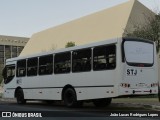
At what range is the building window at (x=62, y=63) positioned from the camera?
70.8 feet

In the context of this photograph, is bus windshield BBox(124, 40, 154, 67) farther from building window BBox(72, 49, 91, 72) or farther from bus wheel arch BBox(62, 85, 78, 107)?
bus wheel arch BBox(62, 85, 78, 107)

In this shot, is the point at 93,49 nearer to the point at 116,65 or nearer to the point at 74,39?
the point at 116,65

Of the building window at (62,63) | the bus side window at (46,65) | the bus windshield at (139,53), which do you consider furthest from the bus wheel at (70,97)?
the bus windshield at (139,53)

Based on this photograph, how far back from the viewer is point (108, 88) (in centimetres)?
1881

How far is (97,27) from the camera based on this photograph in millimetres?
61844

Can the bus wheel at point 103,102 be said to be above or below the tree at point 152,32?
below

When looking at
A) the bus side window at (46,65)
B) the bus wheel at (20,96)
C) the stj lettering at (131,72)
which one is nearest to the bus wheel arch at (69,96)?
the bus side window at (46,65)

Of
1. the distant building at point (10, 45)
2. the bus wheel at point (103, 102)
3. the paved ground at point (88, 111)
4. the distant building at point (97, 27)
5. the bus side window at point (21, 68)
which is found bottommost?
the paved ground at point (88, 111)

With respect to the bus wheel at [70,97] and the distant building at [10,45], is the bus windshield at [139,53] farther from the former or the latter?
the distant building at [10,45]

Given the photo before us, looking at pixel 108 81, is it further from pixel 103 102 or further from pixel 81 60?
pixel 103 102

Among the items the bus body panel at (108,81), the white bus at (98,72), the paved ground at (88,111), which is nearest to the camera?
the paved ground at (88,111)

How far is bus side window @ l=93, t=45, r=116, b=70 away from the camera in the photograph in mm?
18734

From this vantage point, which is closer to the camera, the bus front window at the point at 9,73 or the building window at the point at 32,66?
the building window at the point at 32,66

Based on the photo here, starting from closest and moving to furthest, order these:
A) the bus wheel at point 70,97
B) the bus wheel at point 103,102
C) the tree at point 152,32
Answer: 1. the bus wheel at point 70,97
2. the bus wheel at point 103,102
3. the tree at point 152,32
